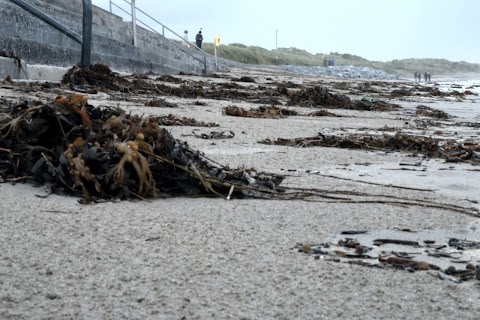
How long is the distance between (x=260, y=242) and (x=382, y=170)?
1.66m

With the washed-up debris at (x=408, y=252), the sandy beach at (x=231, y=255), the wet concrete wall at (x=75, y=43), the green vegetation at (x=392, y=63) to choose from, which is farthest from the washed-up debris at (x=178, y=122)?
the green vegetation at (x=392, y=63)

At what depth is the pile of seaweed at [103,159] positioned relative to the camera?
226 centimetres

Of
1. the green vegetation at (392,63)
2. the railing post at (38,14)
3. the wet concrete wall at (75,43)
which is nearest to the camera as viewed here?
the railing post at (38,14)

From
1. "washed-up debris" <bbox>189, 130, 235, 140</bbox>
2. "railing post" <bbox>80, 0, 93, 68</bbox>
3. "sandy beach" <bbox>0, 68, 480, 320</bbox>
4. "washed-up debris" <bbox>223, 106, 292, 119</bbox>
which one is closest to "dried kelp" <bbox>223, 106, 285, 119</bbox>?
"washed-up debris" <bbox>223, 106, 292, 119</bbox>

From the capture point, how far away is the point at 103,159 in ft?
7.56

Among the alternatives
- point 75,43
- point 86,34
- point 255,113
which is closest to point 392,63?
point 75,43

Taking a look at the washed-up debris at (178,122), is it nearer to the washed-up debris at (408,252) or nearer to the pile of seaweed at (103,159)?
the pile of seaweed at (103,159)

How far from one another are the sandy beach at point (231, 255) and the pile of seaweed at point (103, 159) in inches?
3.0

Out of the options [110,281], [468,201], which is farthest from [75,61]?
[110,281]

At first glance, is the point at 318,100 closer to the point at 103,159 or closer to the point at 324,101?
the point at 324,101

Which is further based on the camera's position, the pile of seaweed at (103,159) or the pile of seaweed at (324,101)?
the pile of seaweed at (324,101)

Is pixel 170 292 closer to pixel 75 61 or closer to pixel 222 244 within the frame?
pixel 222 244

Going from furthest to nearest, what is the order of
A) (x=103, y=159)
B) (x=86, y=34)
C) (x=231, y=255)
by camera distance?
(x=86, y=34) → (x=103, y=159) → (x=231, y=255)

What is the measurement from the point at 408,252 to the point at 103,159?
3.70 feet
